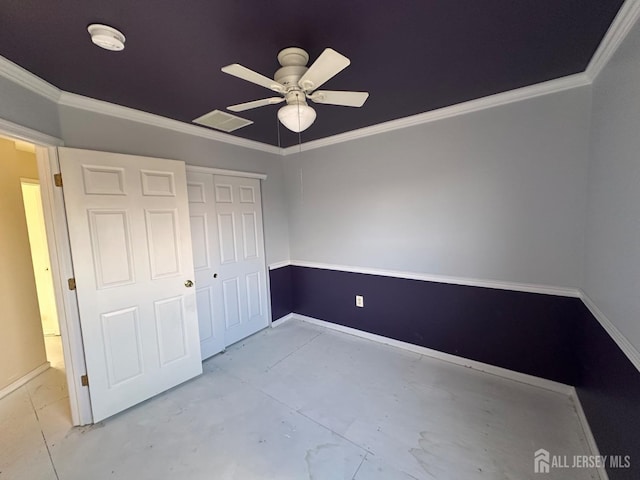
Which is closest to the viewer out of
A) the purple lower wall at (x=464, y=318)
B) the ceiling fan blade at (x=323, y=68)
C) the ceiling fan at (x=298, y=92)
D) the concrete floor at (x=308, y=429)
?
the ceiling fan blade at (x=323, y=68)

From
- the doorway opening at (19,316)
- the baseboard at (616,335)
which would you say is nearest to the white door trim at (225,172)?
the doorway opening at (19,316)

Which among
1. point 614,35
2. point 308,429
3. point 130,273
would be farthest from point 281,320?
point 614,35

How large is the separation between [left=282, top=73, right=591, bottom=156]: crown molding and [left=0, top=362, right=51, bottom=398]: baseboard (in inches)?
150

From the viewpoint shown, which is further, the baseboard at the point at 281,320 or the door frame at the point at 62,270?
the baseboard at the point at 281,320

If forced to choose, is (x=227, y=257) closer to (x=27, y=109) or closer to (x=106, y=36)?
(x=27, y=109)

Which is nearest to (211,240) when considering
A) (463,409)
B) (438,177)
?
(438,177)

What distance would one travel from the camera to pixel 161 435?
1.92m

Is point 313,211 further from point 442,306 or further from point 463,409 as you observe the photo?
point 463,409

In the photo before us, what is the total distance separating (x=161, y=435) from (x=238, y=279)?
165 centimetres

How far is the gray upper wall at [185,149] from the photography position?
6.66 feet

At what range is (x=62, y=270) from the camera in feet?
6.29

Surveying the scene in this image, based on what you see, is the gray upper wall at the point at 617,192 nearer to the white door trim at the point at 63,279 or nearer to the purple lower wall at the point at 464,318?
the purple lower wall at the point at 464,318

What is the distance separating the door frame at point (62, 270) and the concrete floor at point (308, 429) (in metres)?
0.23

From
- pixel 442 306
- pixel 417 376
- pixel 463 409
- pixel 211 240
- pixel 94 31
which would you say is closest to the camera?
pixel 94 31
